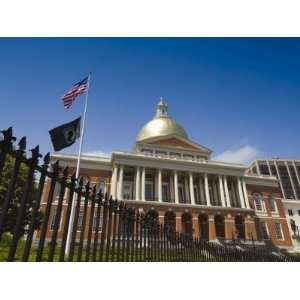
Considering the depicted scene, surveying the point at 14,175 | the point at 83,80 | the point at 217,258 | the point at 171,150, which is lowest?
the point at 217,258

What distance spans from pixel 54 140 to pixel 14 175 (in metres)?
5.93

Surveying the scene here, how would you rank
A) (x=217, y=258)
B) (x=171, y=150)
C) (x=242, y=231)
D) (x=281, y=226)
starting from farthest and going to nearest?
(x=171, y=150) → (x=281, y=226) → (x=242, y=231) → (x=217, y=258)

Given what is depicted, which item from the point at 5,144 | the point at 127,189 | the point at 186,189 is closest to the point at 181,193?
the point at 186,189

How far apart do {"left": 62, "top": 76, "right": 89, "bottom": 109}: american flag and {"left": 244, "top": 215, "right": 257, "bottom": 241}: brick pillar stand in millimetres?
31536

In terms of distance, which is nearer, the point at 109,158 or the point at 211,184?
the point at 109,158

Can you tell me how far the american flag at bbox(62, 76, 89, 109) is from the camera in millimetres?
15000

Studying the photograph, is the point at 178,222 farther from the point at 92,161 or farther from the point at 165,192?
the point at 92,161

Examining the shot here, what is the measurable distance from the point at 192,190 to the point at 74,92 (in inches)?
1024

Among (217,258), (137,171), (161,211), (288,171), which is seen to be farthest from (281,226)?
(288,171)

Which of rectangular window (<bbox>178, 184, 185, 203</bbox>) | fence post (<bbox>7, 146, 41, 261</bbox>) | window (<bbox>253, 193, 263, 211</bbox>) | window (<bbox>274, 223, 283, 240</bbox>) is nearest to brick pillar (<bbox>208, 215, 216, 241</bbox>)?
rectangular window (<bbox>178, 184, 185, 203</bbox>)

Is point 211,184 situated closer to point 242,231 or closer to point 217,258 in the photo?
point 242,231

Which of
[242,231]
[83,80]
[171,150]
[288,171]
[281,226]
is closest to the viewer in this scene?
[83,80]

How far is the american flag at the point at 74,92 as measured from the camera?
1500 cm

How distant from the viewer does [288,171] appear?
330 feet
